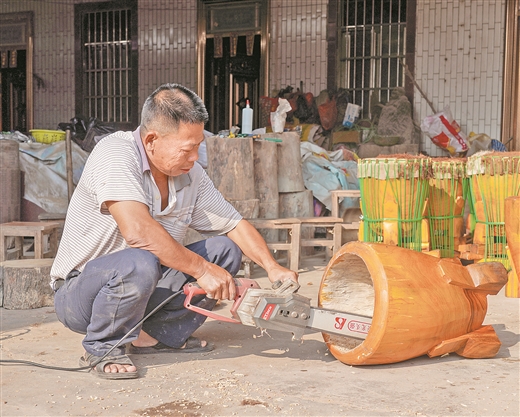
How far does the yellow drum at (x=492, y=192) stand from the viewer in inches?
201

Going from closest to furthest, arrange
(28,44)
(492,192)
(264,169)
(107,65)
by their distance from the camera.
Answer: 1. (492,192)
2. (264,169)
3. (107,65)
4. (28,44)

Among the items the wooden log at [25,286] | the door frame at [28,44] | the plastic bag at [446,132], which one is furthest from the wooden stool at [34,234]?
the door frame at [28,44]

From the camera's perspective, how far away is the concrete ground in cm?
256

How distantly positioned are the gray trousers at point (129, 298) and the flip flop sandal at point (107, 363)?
4 cm

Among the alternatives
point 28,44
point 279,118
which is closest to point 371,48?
point 279,118

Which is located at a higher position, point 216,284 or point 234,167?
point 234,167

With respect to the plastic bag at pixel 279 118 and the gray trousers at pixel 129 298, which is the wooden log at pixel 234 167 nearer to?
the plastic bag at pixel 279 118

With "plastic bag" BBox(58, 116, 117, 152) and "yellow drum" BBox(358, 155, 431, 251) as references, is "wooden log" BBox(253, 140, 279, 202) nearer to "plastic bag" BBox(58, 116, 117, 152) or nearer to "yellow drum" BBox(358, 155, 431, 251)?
"yellow drum" BBox(358, 155, 431, 251)

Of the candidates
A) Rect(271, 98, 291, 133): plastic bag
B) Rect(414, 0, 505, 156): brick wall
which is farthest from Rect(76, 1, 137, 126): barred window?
Rect(271, 98, 291, 133): plastic bag

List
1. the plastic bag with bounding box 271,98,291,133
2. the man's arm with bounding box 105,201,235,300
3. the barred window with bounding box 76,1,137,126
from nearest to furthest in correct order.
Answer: the man's arm with bounding box 105,201,235,300, the plastic bag with bounding box 271,98,291,133, the barred window with bounding box 76,1,137,126

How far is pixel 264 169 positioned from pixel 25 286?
2523mm

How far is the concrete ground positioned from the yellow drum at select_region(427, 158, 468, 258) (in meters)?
2.09

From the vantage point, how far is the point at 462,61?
893 centimetres

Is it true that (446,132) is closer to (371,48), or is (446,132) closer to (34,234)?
(371,48)
